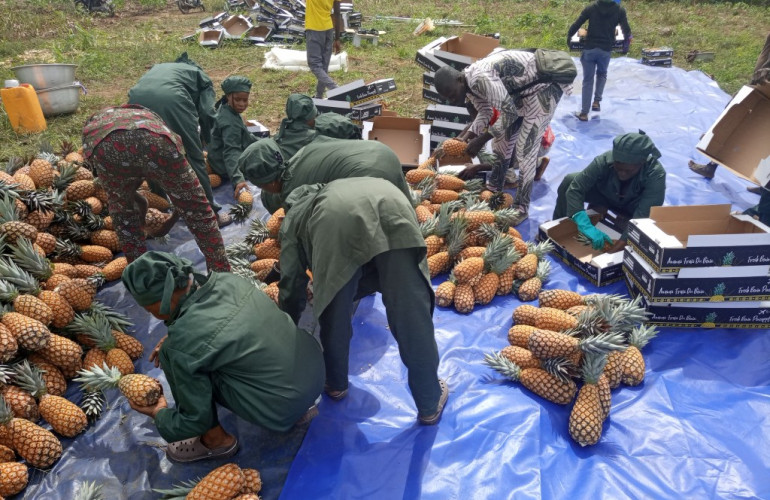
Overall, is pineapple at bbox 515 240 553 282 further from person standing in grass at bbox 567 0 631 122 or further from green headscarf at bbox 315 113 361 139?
person standing in grass at bbox 567 0 631 122

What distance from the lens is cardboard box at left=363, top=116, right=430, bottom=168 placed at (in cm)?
733

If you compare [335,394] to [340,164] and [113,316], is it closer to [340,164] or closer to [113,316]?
[340,164]

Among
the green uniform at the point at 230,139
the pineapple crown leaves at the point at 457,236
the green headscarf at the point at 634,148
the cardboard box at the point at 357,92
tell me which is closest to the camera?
the green headscarf at the point at 634,148

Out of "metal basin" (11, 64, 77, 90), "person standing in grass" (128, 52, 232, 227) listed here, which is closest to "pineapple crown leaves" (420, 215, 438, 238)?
"person standing in grass" (128, 52, 232, 227)

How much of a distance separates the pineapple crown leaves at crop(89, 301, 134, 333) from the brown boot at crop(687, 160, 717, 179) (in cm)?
722

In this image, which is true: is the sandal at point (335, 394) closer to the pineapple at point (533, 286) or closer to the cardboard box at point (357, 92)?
the pineapple at point (533, 286)

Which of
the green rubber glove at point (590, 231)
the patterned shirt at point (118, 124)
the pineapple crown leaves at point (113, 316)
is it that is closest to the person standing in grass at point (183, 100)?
the patterned shirt at point (118, 124)

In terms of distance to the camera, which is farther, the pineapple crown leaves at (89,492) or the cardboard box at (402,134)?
the cardboard box at (402,134)

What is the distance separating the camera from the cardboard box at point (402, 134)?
733 cm

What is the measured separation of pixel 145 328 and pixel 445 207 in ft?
10.3

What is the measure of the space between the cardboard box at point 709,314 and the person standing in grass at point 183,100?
15.7 feet

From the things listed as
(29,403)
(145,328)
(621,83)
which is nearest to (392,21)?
(621,83)

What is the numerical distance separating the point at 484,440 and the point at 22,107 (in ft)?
31.1

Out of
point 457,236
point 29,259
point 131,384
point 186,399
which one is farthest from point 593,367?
point 29,259
